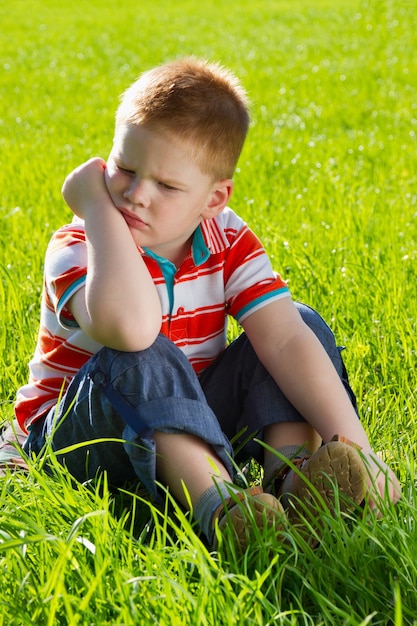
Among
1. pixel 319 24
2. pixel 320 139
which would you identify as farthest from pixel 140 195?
pixel 319 24

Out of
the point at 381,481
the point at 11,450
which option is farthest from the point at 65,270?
the point at 381,481

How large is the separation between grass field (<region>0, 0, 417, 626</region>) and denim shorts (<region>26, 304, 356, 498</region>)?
107 mm

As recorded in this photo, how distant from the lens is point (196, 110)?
7.85 feet

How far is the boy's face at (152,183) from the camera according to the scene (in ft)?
7.57

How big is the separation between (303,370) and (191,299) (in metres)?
0.37

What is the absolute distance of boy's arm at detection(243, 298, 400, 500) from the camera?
94.4 inches

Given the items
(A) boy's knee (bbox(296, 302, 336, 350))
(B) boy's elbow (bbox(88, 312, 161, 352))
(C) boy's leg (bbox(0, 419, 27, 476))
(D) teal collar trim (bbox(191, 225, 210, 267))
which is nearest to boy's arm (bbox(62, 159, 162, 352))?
(B) boy's elbow (bbox(88, 312, 161, 352))

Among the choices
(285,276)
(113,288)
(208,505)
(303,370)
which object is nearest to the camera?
(208,505)

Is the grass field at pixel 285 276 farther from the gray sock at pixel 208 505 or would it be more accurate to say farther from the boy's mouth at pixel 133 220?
the boy's mouth at pixel 133 220

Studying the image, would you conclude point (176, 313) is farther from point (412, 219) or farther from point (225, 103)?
point (412, 219)

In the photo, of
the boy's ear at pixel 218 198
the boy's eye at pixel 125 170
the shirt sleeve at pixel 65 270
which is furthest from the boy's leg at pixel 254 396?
the boy's eye at pixel 125 170

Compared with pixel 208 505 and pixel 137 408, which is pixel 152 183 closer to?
pixel 137 408

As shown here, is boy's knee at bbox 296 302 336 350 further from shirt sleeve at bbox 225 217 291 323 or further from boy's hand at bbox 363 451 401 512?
boy's hand at bbox 363 451 401 512

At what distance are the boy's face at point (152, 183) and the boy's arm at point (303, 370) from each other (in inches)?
14.0
